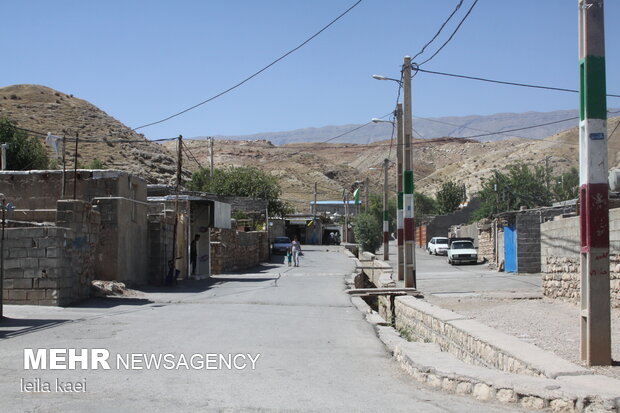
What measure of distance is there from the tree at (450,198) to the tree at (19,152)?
54.9m

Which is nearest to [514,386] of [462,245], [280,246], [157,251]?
[157,251]

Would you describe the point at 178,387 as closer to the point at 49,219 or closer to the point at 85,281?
the point at 85,281

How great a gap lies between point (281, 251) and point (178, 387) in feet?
165

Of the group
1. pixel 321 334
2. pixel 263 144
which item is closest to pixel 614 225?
pixel 321 334

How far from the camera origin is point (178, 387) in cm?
752

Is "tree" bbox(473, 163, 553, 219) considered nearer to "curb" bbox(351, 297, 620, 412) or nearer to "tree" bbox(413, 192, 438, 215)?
"tree" bbox(413, 192, 438, 215)

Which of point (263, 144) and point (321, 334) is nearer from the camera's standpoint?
point (321, 334)

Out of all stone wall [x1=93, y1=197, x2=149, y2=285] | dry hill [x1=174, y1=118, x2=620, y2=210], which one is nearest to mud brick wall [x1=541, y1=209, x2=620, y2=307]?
stone wall [x1=93, y1=197, x2=149, y2=285]

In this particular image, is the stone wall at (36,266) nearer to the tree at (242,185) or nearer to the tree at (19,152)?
the tree at (19,152)

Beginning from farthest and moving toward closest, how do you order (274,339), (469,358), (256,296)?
(256,296) → (274,339) → (469,358)

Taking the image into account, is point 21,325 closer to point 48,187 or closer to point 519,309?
point 48,187

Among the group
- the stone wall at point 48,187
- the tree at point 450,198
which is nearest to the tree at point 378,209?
the tree at point 450,198

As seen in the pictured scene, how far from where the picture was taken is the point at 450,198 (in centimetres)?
9131

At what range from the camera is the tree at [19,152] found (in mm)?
50500
